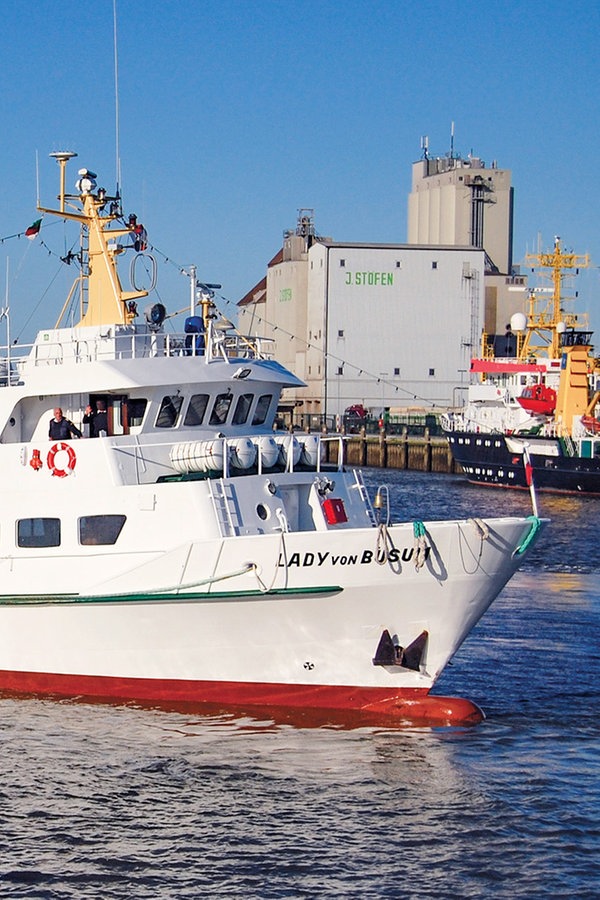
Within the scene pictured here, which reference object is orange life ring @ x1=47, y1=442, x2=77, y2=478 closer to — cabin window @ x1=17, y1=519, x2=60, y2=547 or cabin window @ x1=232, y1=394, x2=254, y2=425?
cabin window @ x1=17, y1=519, x2=60, y2=547

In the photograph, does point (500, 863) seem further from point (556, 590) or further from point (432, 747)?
point (556, 590)

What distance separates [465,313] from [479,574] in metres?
67.7

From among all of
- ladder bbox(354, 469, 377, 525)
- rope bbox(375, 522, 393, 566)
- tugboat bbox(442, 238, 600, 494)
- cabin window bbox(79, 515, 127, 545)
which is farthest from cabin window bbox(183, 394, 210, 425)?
tugboat bbox(442, 238, 600, 494)

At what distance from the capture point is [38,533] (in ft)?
59.1

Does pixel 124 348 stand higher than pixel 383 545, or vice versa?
pixel 124 348

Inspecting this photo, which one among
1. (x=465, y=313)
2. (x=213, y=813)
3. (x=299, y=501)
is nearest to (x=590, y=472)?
(x=465, y=313)

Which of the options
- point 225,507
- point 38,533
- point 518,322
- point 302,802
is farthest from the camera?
point 518,322

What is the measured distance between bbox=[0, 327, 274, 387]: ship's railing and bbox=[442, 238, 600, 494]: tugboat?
37360mm

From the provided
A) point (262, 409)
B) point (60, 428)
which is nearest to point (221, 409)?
point (262, 409)

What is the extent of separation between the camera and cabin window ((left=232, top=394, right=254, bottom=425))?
63.2 ft

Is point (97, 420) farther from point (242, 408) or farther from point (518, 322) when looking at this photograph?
point (518, 322)

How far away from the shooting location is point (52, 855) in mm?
12578

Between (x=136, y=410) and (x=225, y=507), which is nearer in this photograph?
(x=225, y=507)

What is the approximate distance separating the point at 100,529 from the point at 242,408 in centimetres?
324
